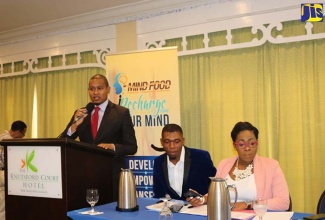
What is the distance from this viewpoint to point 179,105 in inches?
182

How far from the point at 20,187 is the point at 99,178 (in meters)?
0.53

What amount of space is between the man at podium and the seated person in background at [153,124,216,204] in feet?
0.94

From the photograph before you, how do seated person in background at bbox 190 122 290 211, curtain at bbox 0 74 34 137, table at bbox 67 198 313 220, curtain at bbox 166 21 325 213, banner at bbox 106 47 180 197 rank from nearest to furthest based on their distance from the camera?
1. table at bbox 67 198 313 220
2. seated person in background at bbox 190 122 290 211
3. curtain at bbox 166 21 325 213
4. banner at bbox 106 47 180 197
5. curtain at bbox 0 74 34 137

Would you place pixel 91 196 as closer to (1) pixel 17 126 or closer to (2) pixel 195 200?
(2) pixel 195 200

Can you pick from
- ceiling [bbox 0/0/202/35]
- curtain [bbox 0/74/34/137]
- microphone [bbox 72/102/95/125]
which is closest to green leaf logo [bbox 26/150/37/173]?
microphone [bbox 72/102/95/125]

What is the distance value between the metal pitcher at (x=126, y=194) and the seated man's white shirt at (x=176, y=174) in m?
0.64

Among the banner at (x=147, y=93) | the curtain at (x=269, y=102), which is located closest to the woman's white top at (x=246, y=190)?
the curtain at (x=269, y=102)

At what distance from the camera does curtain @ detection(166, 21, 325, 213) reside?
4211 mm

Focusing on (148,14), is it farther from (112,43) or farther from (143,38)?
(112,43)

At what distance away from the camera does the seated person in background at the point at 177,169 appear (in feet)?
10.0

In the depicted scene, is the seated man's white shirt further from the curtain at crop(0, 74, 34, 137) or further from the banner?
the curtain at crop(0, 74, 34, 137)

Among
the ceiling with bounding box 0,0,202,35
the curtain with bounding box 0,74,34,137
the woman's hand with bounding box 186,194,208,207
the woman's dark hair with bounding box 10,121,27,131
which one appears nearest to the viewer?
the woman's hand with bounding box 186,194,208,207

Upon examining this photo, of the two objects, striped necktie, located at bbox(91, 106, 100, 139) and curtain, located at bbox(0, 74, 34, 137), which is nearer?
striped necktie, located at bbox(91, 106, 100, 139)

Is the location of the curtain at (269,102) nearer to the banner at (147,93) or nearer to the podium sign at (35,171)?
the banner at (147,93)
